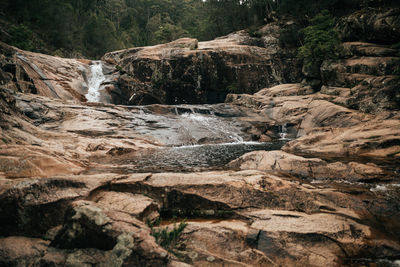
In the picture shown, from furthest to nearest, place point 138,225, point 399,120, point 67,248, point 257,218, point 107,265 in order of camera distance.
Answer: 1. point 399,120
2. point 257,218
3. point 138,225
4. point 67,248
5. point 107,265

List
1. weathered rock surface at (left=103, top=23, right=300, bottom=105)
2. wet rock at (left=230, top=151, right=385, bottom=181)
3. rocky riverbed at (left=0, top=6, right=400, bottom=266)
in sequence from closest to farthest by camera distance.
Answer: rocky riverbed at (left=0, top=6, right=400, bottom=266), wet rock at (left=230, top=151, right=385, bottom=181), weathered rock surface at (left=103, top=23, right=300, bottom=105)

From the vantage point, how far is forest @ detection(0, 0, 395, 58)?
1214 inches

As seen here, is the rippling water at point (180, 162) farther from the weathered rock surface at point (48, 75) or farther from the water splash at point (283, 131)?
the weathered rock surface at point (48, 75)

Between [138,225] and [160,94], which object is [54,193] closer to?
[138,225]

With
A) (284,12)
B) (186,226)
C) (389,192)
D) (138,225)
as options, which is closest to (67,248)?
(138,225)

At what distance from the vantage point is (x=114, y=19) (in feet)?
204

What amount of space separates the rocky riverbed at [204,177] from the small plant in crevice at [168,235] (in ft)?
0.15

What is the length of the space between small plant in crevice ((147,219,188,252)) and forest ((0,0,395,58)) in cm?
2846

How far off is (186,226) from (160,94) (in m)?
24.7

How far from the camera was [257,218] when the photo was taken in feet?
13.6

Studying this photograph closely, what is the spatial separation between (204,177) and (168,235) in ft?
5.92

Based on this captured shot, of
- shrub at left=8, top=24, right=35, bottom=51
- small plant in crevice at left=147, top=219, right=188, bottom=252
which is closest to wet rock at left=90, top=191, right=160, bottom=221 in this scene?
small plant in crevice at left=147, top=219, right=188, bottom=252

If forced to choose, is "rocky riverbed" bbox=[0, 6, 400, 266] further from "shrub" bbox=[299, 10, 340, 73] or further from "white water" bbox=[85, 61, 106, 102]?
"shrub" bbox=[299, 10, 340, 73]

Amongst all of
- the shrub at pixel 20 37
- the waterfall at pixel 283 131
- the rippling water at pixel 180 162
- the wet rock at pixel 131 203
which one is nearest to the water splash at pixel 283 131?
the waterfall at pixel 283 131
